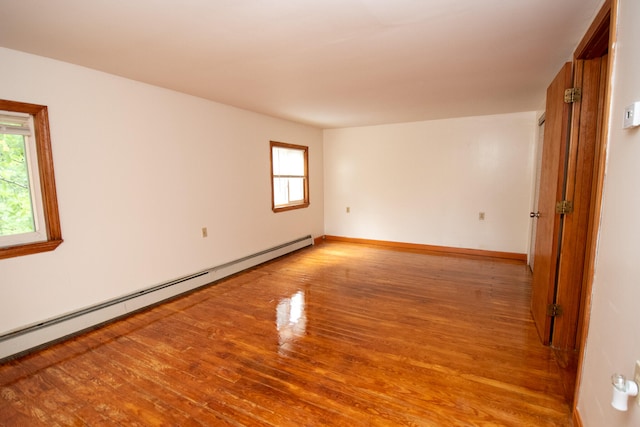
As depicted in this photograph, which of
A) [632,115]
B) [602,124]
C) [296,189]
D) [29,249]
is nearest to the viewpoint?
[632,115]

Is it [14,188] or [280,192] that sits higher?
[14,188]

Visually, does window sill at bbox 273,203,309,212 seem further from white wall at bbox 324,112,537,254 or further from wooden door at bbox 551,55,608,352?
wooden door at bbox 551,55,608,352

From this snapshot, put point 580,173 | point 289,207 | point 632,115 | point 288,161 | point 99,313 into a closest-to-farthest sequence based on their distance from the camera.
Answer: point 632,115
point 580,173
point 99,313
point 289,207
point 288,161

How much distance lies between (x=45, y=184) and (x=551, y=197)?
3.84 m

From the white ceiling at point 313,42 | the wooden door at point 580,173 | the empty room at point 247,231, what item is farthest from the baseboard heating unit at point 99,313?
the wooden door at point 580,173

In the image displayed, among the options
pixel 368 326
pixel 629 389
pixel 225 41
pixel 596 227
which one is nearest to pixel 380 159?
pixel 368 326

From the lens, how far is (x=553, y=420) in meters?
1.64

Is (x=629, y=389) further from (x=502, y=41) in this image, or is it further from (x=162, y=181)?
(x=162, y=181)

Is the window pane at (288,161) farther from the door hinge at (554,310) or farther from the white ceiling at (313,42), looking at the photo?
the door hinge at (554,310)

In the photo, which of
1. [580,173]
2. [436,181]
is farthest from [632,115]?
[436,181]

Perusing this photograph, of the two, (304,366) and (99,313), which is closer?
(304,366)

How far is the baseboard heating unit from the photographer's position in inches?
90.7

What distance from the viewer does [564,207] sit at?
213 cm

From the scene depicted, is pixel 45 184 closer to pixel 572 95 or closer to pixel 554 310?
pixel 572 95
